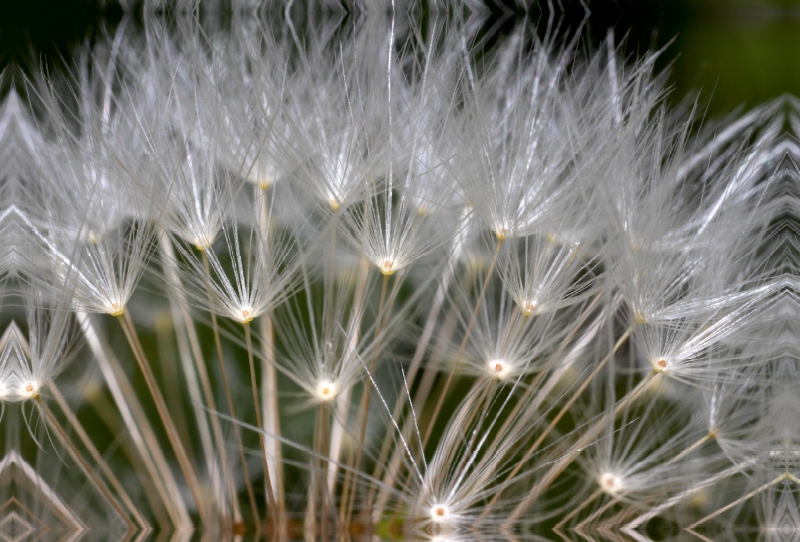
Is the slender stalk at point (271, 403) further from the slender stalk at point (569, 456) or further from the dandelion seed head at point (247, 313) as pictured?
the slender stalk at point (569, 456)

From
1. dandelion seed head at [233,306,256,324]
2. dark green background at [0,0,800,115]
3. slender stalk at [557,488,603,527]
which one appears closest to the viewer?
dandelion seed head at [233,306,256,324]

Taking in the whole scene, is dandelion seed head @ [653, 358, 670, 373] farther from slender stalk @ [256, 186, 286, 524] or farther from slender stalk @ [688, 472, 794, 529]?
slender stalk @ [256, 186, 286, 524]

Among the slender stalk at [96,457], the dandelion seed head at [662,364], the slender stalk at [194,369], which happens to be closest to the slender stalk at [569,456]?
the dandelion seed head at [662,364]

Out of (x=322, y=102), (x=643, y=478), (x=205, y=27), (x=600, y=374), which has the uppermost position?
(x=205, y=27)

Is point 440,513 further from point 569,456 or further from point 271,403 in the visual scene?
point 271,403

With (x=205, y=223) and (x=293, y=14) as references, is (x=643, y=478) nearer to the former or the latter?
(x=205, y=223)

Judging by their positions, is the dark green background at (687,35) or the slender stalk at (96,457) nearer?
the slender stalk at (96,457)

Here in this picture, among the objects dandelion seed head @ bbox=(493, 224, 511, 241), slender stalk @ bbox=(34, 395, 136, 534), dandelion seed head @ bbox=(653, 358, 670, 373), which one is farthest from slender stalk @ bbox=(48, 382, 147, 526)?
dandelion seed head @ bbox=(653, 358, 670, 373)

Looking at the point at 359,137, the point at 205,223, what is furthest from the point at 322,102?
the point at 205,223
